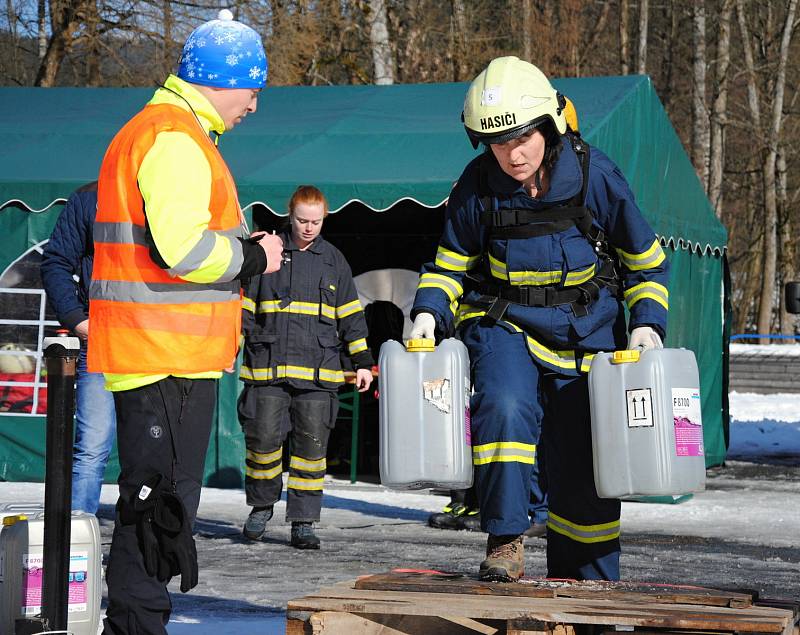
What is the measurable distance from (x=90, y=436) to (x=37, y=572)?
6.56 feet

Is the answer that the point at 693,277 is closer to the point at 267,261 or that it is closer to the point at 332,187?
the point at 332,187

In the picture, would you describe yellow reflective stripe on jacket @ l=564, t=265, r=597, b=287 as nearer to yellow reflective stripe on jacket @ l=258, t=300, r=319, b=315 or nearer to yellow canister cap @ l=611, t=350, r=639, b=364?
yellow canister cap @ l=611, t=350, r=639, b=364

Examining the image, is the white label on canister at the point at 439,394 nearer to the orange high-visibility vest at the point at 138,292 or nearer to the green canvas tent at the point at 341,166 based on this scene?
the orange high-visibility vest at the point at 138,292

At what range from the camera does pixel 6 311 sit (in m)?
10.4

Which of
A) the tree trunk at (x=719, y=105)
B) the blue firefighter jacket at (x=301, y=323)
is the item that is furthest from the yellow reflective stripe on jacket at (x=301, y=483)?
the tree trunk at (x=719, y=105)

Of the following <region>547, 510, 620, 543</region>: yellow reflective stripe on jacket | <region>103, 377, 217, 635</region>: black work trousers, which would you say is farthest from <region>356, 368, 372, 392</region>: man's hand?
<region>103, 377, 217, 635</region>: black work trousers

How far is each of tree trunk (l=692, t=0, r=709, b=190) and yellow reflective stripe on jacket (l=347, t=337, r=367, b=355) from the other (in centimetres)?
2174

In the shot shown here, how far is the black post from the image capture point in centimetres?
376

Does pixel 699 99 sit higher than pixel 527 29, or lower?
lower

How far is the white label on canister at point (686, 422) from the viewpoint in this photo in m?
4.31

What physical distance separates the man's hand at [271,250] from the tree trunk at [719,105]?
26.1m

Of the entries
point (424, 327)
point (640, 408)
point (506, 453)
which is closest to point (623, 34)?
point (424, 327)

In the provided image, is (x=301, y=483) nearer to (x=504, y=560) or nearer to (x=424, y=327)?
(x=424, y=327)

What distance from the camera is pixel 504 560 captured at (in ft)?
13.9
